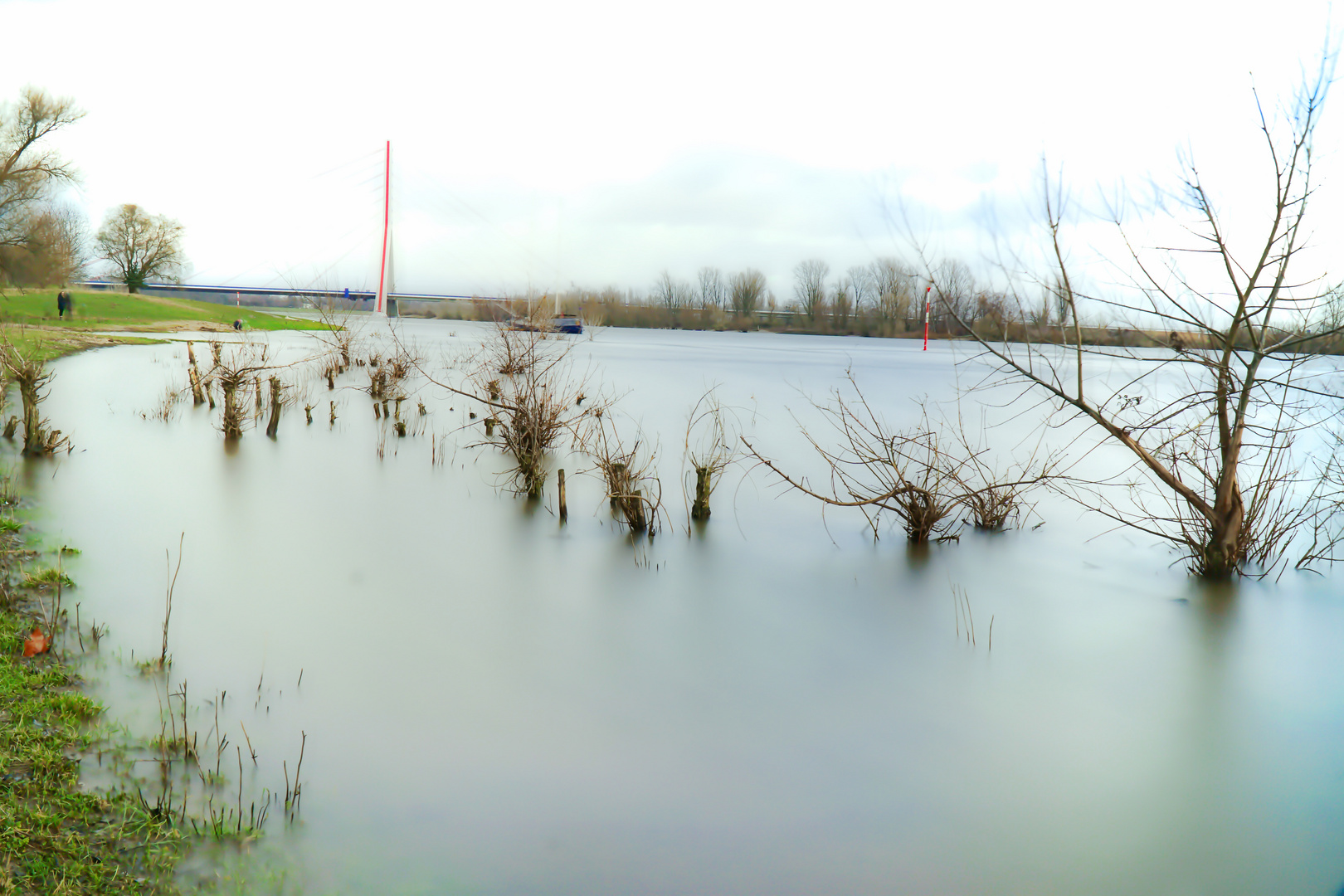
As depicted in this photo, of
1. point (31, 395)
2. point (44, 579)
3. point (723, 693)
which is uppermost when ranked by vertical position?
point (31, 395)

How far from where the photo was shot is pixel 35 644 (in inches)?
218

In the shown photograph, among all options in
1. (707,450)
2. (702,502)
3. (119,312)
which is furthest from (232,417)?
(119,312)

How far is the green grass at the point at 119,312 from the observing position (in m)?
44.8

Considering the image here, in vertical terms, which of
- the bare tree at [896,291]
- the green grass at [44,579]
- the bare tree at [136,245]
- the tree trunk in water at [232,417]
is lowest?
the green grass at [44,579]

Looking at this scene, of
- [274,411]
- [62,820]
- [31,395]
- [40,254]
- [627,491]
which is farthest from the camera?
[40,254]

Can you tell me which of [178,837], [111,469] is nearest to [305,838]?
[178,837]

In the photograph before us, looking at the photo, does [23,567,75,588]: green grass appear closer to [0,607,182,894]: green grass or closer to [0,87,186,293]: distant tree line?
[0,607,182,894]: green grass

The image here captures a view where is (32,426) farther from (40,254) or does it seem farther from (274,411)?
(40,254)

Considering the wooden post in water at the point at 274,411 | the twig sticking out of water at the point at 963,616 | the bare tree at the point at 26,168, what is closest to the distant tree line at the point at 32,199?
the bare tree at the point at 26,168

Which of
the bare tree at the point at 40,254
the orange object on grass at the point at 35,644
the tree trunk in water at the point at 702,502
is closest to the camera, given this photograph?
the orange object on grass at the point at 35,644

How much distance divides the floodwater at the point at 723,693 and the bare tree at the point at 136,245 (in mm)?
61981

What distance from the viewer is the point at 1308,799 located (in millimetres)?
5500

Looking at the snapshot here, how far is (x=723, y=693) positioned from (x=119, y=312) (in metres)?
61.1

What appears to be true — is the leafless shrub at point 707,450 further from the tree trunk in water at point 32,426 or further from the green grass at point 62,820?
the tree trunk in water at point 32,426
